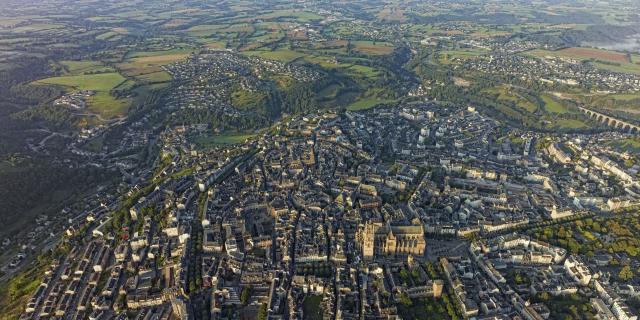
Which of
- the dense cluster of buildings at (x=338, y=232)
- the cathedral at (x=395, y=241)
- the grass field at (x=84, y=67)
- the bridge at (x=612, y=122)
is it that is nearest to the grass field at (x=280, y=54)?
the grass field at (x=84, y=67)

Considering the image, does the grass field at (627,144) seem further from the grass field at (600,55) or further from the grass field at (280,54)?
the grass field at (280,54)

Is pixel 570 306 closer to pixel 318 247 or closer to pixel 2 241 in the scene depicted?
pixel 318 247

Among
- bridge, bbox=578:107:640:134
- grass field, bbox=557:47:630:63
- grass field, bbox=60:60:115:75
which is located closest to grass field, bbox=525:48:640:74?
grass field, bbox=557:47:630:63

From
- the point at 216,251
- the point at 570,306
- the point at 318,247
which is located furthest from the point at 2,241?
the point at 570,306

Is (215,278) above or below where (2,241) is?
above

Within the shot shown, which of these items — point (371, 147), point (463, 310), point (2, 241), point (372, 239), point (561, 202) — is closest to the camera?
point (463, 310)

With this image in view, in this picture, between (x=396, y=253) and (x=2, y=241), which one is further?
(x=2, y=241)
